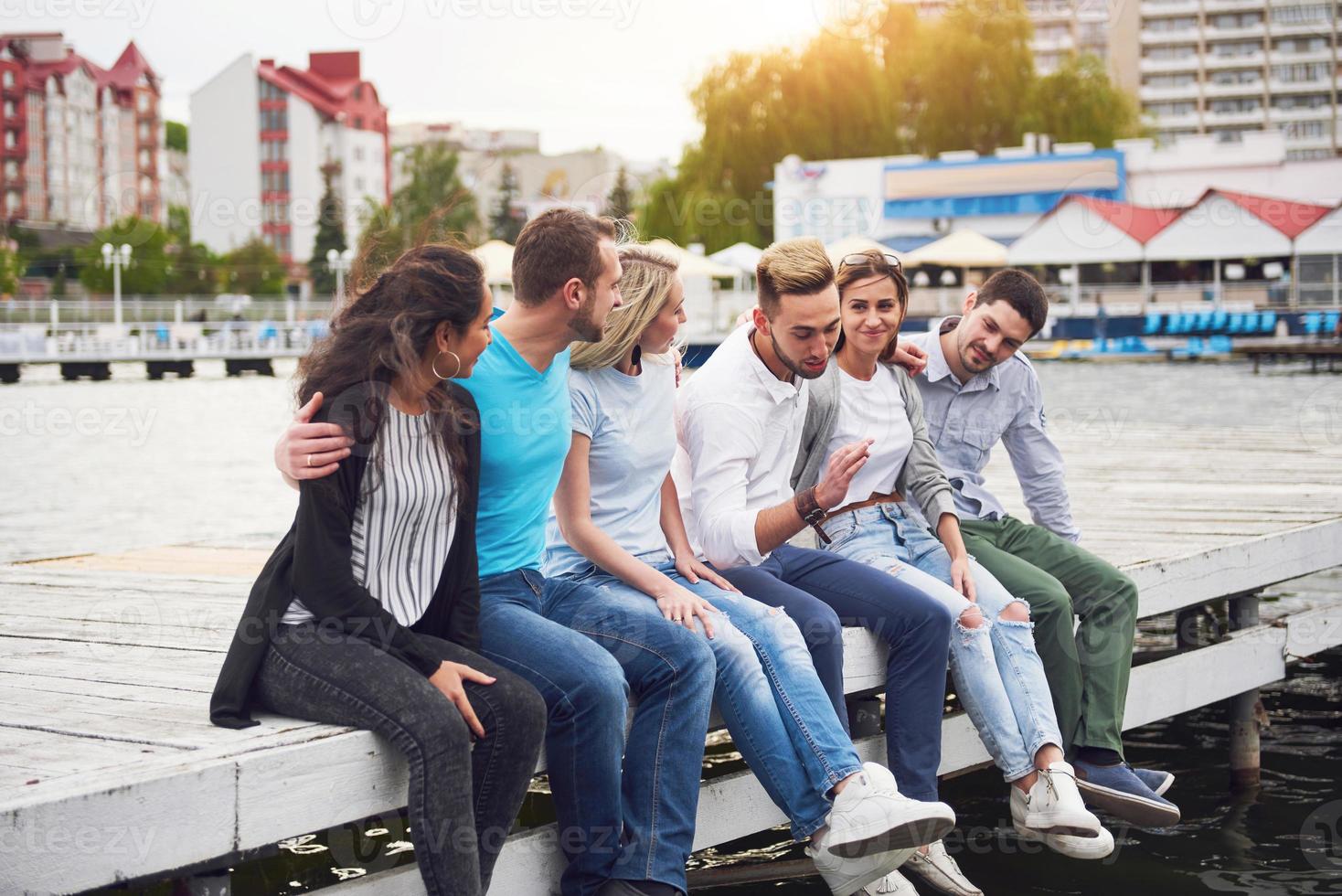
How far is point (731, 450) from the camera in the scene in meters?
3.87

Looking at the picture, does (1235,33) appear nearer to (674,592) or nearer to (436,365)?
(674,592)

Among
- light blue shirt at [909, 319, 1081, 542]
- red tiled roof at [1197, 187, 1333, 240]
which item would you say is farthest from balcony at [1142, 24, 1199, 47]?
light blue shirt at [909, 319, 1081, 542]

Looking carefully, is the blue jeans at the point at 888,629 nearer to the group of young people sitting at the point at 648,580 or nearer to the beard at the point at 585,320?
the group of young people sitting at the point at 648,580

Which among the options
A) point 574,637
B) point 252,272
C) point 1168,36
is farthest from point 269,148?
point 574,637

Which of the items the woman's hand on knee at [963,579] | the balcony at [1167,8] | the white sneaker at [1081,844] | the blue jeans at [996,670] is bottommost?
the white sneaker at [1081,844]

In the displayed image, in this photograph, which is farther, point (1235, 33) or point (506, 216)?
point (1235, 33)

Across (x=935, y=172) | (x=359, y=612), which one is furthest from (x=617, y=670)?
(x=935, y=172)

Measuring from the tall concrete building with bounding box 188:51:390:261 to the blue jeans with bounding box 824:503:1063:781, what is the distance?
3565 inches

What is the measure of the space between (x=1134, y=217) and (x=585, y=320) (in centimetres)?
3944

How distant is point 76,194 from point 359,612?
108 meters

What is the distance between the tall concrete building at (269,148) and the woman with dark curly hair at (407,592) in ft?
300

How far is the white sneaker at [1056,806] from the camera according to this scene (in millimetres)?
3887

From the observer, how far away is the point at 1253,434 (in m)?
11.0

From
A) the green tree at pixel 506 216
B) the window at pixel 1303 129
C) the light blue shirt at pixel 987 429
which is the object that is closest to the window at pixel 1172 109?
the window at pixel 1303 129
